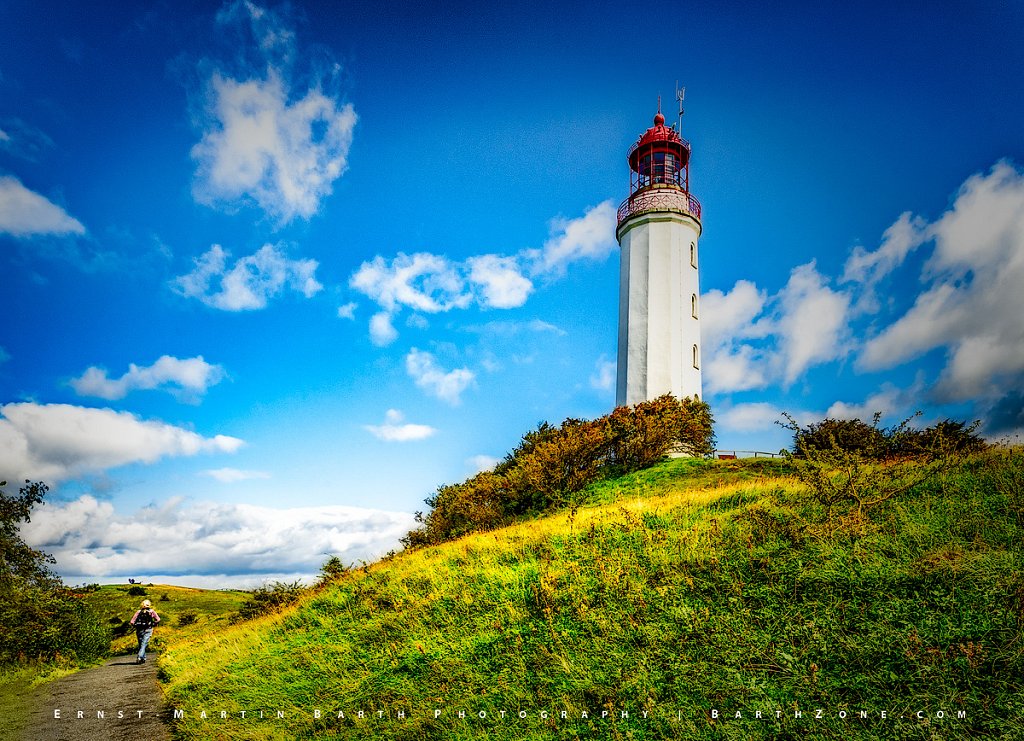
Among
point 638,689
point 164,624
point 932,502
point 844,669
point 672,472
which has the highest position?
point 672,472

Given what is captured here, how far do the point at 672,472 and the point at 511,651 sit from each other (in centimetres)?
1298

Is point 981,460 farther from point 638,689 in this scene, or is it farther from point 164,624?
point 164,624

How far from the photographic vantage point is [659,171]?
29453mm

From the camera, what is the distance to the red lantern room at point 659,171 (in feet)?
92.0

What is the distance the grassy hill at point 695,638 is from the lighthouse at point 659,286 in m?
16.8

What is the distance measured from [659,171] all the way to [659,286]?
23.7ft

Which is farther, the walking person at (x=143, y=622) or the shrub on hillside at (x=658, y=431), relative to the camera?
the shrub on hillside at (x=658, y=431)

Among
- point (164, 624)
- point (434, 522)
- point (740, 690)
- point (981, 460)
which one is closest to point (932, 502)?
point (981, 460)

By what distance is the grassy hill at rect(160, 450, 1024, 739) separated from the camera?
14.6 ft

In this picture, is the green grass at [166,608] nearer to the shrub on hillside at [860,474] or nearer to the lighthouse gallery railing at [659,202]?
the shrub on hillside at [860,474]

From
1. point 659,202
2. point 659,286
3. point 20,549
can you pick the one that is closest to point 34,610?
point 20,549

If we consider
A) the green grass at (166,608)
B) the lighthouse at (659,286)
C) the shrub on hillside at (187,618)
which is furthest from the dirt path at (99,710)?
the lighthouse at (659,286)

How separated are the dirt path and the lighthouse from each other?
2098cm

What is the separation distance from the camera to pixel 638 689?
200 inches
